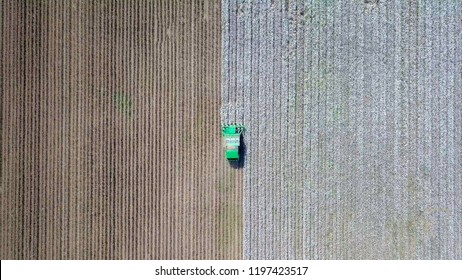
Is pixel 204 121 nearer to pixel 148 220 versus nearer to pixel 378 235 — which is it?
pixel 148 220

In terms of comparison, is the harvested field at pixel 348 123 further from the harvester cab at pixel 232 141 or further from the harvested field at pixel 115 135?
the harvested field at pixel 115 135

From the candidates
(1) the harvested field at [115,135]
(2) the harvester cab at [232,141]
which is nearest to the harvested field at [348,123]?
(2) the harvester cab at [232,141]

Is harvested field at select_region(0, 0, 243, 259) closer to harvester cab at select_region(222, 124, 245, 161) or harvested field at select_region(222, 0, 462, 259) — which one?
harvester cab at select_region(222, 124, 245, 161)

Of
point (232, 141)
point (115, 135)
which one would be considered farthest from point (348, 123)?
point (115, 135)

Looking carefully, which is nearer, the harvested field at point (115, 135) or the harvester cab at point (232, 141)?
the harvester cab at point (232, 141)

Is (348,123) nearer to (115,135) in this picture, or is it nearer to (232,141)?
(232,141)
